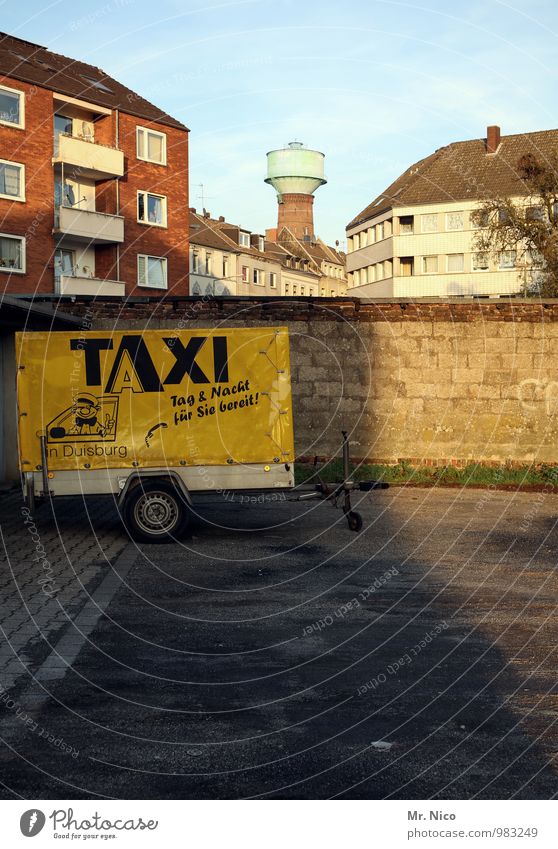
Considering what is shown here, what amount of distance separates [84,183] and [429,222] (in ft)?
125

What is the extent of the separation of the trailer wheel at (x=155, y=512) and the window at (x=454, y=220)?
7167cm

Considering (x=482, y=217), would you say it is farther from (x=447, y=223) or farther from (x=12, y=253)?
(x=447, y=223)

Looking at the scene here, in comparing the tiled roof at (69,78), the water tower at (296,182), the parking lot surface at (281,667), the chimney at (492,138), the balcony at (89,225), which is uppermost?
the water tower at (296,182)

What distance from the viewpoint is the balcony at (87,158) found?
49.4m

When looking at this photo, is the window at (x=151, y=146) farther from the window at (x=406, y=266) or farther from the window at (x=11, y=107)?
the window at (x=406, y=266)

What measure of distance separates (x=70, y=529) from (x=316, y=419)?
8402 millimetres

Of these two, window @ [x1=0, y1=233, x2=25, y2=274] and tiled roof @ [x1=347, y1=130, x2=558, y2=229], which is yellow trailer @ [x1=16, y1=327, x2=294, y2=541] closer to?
window @ [x1=0, y1=233, x2=25, y2=274]

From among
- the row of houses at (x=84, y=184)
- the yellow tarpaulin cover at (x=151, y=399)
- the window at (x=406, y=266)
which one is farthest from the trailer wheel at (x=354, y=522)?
the window at (x=406, y=266)

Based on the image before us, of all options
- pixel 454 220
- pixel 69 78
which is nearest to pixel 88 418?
pixel 69 78

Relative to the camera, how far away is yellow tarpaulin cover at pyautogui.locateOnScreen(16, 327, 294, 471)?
557 inches

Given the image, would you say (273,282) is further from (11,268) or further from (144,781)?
(144,781)

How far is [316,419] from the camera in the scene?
22875mm

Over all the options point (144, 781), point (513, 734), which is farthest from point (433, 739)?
point (144, 781)

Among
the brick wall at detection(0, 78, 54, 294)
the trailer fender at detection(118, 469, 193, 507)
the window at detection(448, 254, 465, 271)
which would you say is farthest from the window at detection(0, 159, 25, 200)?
the window at detection(448, 254, 465, 271)
